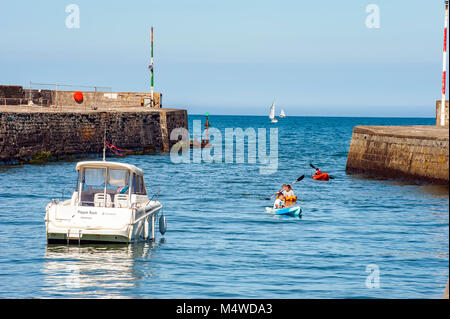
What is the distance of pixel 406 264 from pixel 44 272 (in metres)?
9.28

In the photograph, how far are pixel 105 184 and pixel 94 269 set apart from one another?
3.63 m

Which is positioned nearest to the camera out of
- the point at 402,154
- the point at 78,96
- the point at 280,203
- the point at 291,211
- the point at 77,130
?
the point at 291,211

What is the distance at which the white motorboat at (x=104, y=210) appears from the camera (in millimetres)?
18562

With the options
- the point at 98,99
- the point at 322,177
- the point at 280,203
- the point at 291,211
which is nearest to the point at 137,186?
the point at 291,211

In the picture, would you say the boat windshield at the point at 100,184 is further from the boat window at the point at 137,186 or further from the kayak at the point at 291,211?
the kayak at the point at 291,211

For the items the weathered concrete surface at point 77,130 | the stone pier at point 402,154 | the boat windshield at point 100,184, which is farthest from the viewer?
the weathered concrete surface at point 77,130

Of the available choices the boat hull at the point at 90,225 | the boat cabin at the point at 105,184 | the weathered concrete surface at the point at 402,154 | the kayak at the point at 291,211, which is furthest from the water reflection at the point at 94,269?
the weathered concrete surface at the point at 402,154

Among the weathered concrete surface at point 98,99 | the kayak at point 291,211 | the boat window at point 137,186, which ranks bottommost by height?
the kayak at point 291,211

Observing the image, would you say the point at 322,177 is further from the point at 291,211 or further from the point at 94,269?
the point at 94,269

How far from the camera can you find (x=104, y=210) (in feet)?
61.2

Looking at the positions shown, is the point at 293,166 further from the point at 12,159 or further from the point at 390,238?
the point at 390,238

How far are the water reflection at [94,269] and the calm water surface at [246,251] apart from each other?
0.03 meters
